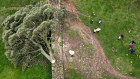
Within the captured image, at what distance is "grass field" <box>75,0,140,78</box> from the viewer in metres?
18.5

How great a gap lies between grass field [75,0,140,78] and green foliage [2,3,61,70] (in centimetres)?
707

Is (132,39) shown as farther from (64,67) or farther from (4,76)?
(4,76)

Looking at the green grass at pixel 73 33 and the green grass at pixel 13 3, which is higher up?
the green grass at pixel 13 3

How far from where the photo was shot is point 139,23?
788 inches

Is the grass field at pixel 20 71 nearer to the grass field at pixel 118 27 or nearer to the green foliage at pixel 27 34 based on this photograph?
the green foliage at pixel 27 34

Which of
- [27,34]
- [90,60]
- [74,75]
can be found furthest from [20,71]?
[90,60]

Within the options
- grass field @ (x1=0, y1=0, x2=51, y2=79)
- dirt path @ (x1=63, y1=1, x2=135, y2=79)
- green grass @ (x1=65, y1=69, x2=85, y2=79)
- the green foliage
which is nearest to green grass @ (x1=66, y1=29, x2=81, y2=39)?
dirt path @ (x1=63, y1=1, x2=135, y2=79)

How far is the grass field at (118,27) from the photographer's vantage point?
1852 cm

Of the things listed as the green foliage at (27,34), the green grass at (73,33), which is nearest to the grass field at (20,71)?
the green foliage at (27,34)

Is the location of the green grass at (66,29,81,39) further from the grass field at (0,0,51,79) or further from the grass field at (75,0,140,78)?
the grass field at (0,0,51,79)

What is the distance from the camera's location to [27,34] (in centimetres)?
1509

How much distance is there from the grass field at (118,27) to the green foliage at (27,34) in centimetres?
707

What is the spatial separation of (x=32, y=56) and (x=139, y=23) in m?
17.0

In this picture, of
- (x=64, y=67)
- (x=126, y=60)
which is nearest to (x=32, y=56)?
(x=64, y=67)
